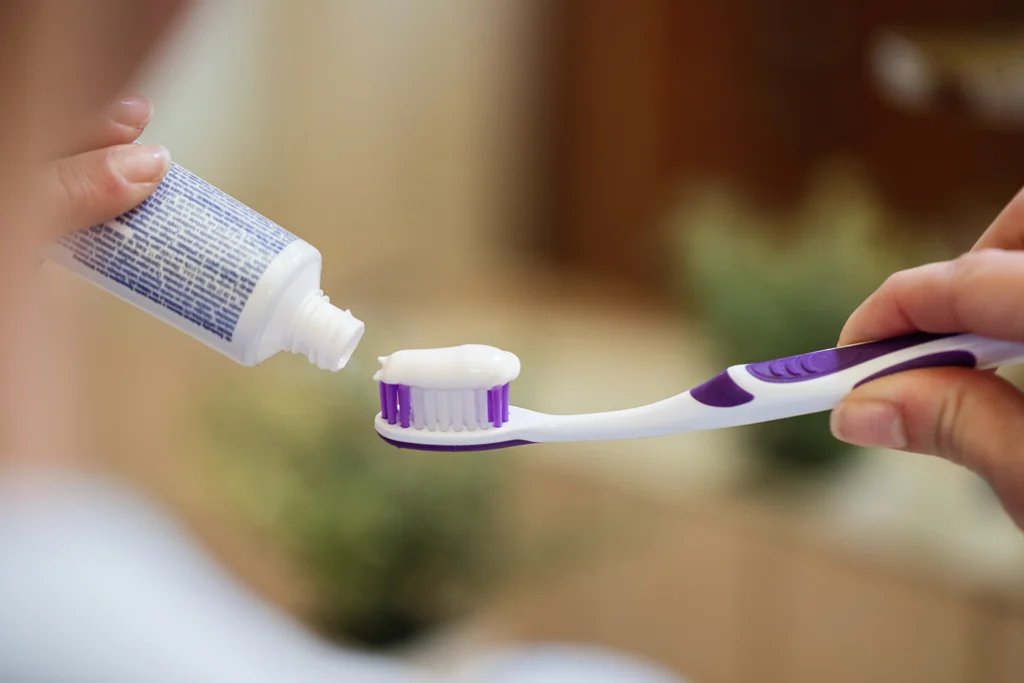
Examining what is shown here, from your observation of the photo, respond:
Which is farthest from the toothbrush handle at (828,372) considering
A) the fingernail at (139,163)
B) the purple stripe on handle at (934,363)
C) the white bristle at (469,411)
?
the fingernail at (139,163)

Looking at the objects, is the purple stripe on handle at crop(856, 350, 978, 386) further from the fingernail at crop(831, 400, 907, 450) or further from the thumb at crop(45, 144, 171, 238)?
the thumb at crop(45, 144, 171, 238)

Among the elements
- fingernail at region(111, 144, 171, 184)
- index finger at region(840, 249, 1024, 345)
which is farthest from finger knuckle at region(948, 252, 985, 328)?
fingernail at region(111, 144, 171, 184)

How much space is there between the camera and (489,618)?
80 centimetres

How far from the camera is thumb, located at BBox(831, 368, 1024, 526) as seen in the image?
0.33 metres

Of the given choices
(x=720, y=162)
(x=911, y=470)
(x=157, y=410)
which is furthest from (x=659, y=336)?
(x=157, y=410)

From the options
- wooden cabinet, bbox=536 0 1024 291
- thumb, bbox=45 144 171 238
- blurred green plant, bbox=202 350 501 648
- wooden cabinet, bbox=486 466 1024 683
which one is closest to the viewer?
thumb, bbox=45 144 171 238

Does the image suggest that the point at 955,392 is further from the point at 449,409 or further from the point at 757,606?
the point at 757,606

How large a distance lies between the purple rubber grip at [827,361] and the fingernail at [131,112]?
256mm

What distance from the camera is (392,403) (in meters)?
0.38

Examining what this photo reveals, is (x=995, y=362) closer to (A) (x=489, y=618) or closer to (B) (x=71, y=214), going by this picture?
(B) (x=71, y=214)

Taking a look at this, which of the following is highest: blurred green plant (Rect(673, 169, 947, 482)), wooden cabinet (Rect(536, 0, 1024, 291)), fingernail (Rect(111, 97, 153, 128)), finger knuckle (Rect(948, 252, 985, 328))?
wooden cabinet (Rect(536, 0, 1024, 291))

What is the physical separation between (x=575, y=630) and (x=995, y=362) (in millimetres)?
646

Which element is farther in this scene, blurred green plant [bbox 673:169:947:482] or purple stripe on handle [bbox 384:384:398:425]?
blurred green plant [bbox 673:169:947:482]

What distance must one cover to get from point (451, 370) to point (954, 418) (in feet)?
0.64
